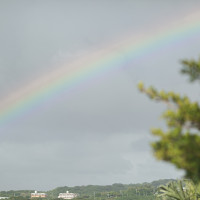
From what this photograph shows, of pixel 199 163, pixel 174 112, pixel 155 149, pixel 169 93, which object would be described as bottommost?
pixel 199 163

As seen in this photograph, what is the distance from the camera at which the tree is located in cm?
1196

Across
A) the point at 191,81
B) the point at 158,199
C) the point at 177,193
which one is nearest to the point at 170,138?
the point at 191,81

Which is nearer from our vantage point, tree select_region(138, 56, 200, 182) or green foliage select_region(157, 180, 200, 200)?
tree select_region(138, 56, 200, 182)

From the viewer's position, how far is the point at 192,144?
11977 mm

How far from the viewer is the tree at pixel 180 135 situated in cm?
1196

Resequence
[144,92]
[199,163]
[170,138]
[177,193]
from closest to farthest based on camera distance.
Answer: [199,163]
[170,138]
[144,92]
[177,193]

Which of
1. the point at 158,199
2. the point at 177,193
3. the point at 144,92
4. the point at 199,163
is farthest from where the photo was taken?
the point at 158,199

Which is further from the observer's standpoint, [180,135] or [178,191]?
[178,191]

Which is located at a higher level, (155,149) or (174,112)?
(174,112)

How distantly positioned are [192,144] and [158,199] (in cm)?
1878

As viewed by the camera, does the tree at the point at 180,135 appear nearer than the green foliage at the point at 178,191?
Yes

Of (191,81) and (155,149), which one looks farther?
(191,81)

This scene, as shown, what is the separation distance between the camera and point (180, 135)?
1248 cm

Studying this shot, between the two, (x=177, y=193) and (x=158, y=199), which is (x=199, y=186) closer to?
(x=177, y=193)
